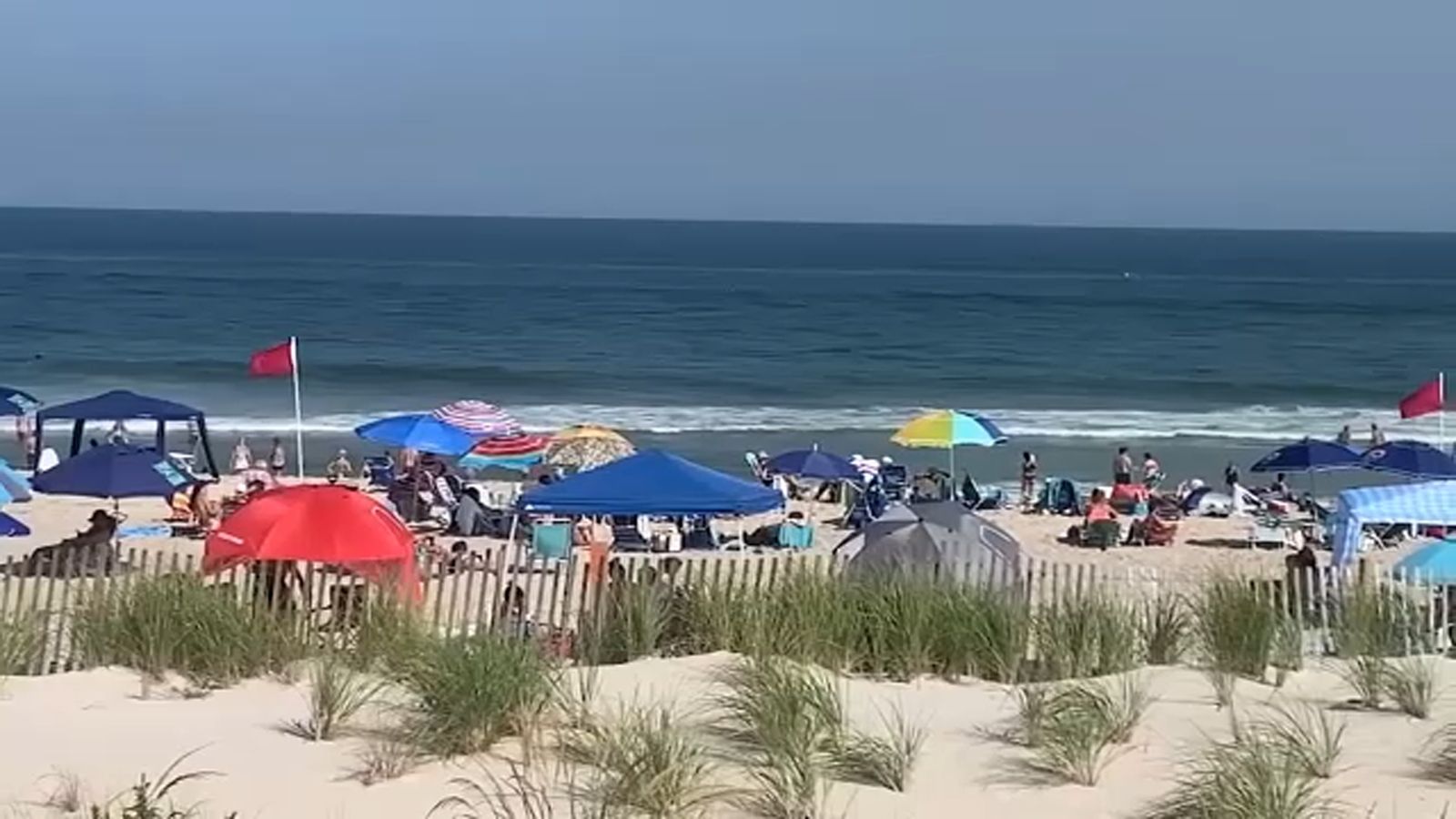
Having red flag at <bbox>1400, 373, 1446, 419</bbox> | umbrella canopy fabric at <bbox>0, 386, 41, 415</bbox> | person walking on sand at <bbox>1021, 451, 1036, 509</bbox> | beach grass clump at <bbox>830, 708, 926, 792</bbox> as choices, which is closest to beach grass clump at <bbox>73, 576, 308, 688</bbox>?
beach grass clump at <bbox>830, 708, 926, 792</bbox>

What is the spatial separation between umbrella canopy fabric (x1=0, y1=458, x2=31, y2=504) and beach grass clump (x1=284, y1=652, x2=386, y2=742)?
9368 mm

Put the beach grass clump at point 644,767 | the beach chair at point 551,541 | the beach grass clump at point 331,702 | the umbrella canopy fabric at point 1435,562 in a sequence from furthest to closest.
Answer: the beach chair at point 551,541
the umbrella canopy fabric at point 1435,562
the beach grass clump at point 331,702
the beach grass clump at point 644,767

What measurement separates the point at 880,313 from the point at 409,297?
21368 millimetres

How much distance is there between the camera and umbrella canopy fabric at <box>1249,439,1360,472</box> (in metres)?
23.4

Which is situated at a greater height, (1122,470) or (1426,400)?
(1426,400)

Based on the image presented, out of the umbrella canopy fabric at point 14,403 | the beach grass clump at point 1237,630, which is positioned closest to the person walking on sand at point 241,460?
the umbrella canopy fabric at point 14,403

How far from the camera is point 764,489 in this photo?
15.7m

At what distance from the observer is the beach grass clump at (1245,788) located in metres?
6.15

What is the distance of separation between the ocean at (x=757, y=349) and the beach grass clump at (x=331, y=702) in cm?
2286

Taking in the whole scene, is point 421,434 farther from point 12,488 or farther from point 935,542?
point 935,542

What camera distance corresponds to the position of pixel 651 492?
1504cm

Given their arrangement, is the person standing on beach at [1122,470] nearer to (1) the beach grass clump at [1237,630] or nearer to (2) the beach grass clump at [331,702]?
(1) the beach grass clump at [1237,630]

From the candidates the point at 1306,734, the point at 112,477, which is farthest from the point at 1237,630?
the point at 112,477

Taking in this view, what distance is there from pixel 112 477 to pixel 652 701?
416 inches
